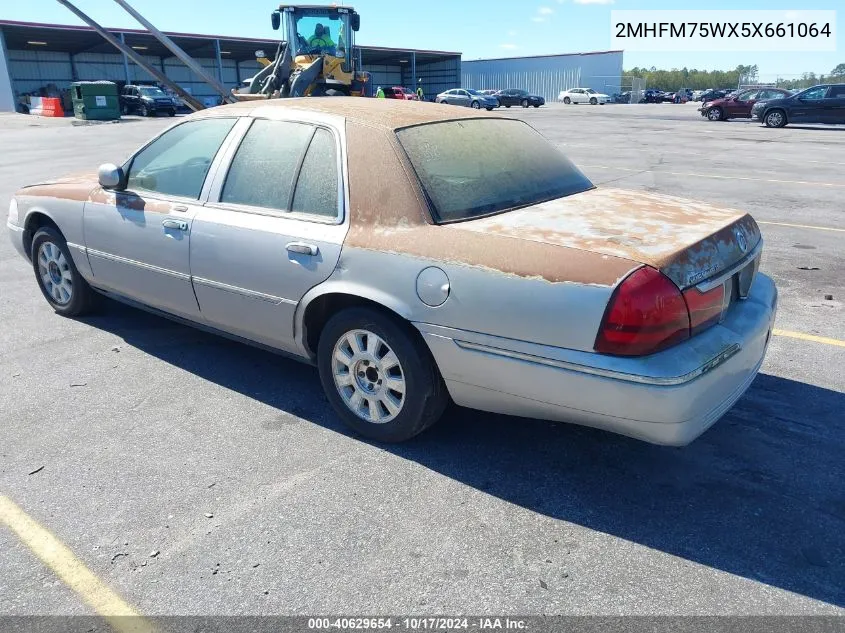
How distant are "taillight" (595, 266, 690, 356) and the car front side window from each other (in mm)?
2517

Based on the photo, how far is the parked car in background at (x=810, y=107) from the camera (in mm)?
24359

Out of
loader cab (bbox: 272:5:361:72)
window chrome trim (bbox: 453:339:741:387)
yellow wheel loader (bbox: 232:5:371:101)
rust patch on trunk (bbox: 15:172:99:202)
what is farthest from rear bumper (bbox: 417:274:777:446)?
loader cab (bbox: 272:5:361:72)

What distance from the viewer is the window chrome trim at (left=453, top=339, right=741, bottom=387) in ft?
8.47

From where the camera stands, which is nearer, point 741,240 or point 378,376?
point 741,240

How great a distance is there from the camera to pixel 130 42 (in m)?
48.4

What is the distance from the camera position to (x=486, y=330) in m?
2.86

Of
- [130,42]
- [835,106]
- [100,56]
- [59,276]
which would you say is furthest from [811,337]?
[100,56]

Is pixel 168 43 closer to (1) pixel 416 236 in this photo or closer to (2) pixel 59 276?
(2) pixel 59 276

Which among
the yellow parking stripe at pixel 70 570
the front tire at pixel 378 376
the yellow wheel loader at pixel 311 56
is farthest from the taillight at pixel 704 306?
the yellow wheel loader at pixel 311 56

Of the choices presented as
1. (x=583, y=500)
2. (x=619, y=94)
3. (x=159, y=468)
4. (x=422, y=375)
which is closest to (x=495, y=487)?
(x=583, y=500)

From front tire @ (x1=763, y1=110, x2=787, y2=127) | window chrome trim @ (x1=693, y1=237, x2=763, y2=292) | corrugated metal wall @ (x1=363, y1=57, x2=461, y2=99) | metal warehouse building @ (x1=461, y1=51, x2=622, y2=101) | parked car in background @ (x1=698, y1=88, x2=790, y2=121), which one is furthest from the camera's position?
metal warehouse building @ (x1=461, y1=51, x2=622, y2=101)

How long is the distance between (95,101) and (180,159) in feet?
115

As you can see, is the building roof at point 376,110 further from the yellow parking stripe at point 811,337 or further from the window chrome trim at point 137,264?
the yellow parking stripe at point 811,337

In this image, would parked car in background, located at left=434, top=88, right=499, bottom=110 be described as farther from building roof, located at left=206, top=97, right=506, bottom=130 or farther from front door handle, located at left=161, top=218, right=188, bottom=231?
front door handle, located at left=161, top=218, right=188, bottom=231
